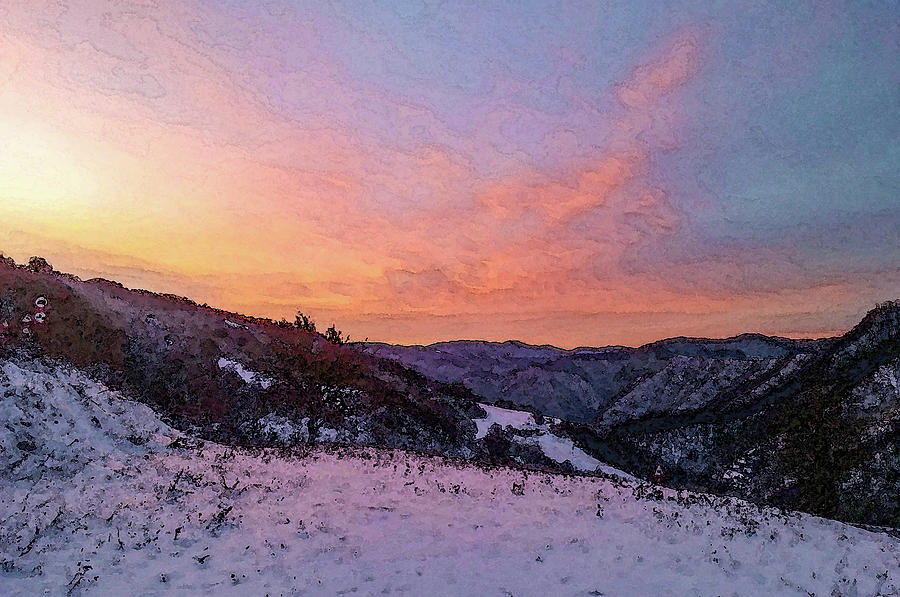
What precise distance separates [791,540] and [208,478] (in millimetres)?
15289

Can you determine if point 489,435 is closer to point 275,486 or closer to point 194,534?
point 275,486

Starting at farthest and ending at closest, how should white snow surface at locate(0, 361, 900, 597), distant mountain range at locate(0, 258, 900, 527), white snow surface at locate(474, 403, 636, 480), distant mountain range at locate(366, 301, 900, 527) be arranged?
1. white snow surface at locate(474, 403, 636, 480)
2. distant mountain range at locate(366, 301, 900, 527)
3. distant mountain range at locate(0, 258, 900, 527)
4. white snow surface at locate(0, 361, 900, 597)

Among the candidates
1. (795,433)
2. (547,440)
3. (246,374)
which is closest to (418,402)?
(547,440)

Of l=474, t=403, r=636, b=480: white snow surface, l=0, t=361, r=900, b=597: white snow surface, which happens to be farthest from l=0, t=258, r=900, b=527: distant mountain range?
l=0, t=361, r=900, b=597: white snow surface

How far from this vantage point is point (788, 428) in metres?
47.8

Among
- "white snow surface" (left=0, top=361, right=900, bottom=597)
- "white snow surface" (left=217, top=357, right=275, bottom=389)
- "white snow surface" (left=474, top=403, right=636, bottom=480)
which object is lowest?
"white snow surface" (left=474, top=403, right=636, bottom=480)

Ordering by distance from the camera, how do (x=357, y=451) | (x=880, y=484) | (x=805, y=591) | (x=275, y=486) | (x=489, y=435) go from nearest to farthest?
(x=805, y=591)
(x=275, y=486)
(x=357, y=451)
(x=880, y=484)
(x=489, y=435)

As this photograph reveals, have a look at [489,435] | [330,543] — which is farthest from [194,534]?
[489,435]

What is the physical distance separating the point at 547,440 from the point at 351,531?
37288 millimetres

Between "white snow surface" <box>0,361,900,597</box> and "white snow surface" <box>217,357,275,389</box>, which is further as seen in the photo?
"white snow surface" <box>217,357,275,389</box>

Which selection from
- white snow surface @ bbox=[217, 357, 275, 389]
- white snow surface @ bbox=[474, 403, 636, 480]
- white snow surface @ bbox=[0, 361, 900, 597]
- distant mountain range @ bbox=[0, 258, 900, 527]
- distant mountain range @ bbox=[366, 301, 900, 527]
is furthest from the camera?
white snow surface @ bbox=[474, 403, 636, 480]

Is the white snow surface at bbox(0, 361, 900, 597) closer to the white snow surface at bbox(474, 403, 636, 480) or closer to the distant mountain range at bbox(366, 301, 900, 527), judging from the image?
the distant mountain range at bbox(366, 301, 900, 527)

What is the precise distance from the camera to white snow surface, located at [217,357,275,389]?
111 ft

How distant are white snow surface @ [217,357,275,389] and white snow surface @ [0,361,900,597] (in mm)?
15165
